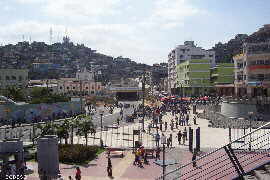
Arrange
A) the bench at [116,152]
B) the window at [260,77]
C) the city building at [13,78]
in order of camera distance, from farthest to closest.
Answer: the city building at [13,78] < the window at [260,77] < the bench at [116,152]

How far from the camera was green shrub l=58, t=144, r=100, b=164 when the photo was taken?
86.0 feet

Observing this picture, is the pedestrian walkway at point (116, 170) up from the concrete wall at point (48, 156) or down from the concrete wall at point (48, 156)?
down

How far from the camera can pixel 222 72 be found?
98.6 m

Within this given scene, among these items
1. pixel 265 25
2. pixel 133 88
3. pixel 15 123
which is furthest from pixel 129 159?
pixel 133 88

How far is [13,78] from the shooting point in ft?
325

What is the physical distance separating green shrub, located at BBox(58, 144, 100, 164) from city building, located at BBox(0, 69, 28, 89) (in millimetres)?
73257

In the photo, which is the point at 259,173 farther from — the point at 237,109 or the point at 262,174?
the point at 237,109

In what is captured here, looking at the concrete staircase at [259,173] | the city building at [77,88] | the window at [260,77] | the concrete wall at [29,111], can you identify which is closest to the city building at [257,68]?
the window at [260,77]

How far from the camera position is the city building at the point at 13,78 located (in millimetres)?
95500

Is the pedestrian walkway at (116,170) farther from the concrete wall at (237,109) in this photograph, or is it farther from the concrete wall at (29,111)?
the concrete wall at (29,111)

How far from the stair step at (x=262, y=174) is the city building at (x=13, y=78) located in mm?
92973

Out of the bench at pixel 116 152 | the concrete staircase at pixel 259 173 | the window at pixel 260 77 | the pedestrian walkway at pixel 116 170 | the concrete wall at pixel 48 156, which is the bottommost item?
the pedestrian walkway at pixel 116 170

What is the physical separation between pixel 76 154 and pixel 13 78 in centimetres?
7842

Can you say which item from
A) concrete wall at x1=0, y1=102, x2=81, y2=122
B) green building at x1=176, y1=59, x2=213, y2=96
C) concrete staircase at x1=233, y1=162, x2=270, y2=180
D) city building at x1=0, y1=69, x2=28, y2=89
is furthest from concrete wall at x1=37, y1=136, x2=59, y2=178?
green building at x1=176, y1=59, x2=213, y2=96
